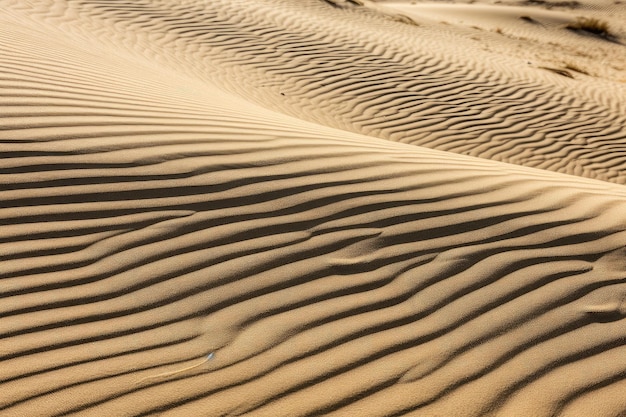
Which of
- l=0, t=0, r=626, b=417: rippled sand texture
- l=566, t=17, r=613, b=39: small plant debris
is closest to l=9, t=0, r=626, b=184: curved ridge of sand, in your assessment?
l=0, t=0, r=626, b=417: rippled sand texture

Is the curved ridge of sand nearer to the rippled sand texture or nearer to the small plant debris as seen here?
the rippled sand texture

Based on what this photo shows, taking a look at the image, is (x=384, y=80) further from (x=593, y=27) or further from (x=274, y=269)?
(x=593, y=27)

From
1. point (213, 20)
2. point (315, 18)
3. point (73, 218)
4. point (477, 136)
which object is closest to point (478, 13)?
point (315, 18)

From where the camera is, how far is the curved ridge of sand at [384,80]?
7.32 metres

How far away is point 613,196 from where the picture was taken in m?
3.41

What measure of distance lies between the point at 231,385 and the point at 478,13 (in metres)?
19.9

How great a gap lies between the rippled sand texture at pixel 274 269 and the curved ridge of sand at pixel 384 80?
333 cm

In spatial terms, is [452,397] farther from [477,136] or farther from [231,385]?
[477,136]

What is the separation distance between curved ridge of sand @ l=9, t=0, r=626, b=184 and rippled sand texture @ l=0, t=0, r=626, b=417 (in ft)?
10.9

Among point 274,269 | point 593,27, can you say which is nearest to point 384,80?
point 274,269

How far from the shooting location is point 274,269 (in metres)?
2.48

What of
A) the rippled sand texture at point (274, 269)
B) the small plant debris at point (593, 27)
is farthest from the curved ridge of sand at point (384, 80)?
the small plant debris at point (593, 27)

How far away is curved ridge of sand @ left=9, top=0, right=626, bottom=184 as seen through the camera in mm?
7324

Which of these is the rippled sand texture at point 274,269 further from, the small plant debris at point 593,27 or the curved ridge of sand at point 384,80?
the small plant debris at point 593,27
